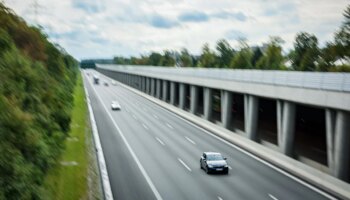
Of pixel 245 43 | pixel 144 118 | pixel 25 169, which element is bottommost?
pixel 144 118

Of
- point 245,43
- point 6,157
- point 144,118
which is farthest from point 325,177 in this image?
point 245,43

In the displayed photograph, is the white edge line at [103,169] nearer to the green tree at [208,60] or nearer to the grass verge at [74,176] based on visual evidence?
the grass verge at [74,176]

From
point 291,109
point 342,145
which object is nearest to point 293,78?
point 291,109

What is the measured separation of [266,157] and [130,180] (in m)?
12.1

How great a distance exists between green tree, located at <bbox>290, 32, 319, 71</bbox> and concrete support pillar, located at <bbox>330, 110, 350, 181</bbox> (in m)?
54.8

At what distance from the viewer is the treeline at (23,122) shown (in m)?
14.7

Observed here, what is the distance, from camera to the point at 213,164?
90.6 feet

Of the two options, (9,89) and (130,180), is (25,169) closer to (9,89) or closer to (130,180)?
(9,89)

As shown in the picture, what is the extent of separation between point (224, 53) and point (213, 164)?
9904cm

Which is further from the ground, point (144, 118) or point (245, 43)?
point (245, 43)

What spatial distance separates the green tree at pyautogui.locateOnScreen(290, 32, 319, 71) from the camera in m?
77.4

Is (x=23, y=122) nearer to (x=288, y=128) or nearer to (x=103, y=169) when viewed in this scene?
(x=103, y=169)

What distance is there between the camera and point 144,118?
57844 millimetres

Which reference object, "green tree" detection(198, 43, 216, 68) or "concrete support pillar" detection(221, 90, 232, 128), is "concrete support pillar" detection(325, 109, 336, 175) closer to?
"concrete support pillar" detection(221, 90, 232, 128)
